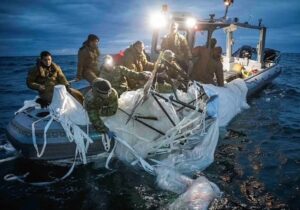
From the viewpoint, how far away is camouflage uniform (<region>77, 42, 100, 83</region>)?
8.16 metres

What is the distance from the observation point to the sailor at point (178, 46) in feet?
33.2

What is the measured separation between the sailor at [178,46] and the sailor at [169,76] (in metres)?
2.23

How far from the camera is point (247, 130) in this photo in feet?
32.2

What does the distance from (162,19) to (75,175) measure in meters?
6.88

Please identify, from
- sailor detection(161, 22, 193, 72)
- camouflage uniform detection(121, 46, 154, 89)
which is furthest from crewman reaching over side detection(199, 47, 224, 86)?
camouflage uniform detection(121, 46, 154, 89)

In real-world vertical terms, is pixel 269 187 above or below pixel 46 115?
below

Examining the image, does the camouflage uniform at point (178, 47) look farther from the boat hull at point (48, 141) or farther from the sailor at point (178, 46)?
the boat hull at point (48, 141)

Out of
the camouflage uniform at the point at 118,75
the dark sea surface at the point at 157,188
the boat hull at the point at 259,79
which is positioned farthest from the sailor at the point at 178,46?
the boat hull at the point at 259,79

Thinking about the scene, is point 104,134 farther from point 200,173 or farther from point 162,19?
point 162,19

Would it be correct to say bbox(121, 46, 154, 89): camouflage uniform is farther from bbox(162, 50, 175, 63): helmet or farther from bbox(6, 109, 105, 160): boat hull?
bbox(6, 109, 105, 160): boat hull

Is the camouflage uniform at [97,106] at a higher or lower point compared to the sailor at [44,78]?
lower

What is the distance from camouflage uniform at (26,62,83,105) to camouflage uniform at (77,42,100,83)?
3.24 feet

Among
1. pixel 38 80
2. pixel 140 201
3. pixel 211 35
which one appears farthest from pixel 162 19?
pixel 140 201

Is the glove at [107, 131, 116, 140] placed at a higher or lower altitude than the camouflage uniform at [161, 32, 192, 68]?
lower
